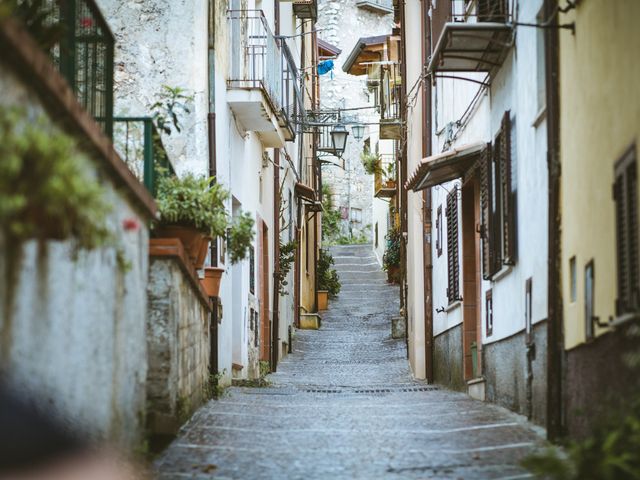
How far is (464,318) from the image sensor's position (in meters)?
16.5

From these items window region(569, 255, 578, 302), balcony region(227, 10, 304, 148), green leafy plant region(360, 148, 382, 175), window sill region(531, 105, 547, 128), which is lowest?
window region(569, 255, 578, 302)

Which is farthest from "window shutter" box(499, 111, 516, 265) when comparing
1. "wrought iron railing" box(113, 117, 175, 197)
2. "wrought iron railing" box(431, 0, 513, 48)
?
"wrought iron railing" box(113, 117, 175, 197)

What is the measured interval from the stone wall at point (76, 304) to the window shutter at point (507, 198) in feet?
15.3

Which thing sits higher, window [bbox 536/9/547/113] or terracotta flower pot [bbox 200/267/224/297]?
window [bbox 536/9/547/113]

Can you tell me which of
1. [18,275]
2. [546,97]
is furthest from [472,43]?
[18,275]

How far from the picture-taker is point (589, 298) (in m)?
8.77

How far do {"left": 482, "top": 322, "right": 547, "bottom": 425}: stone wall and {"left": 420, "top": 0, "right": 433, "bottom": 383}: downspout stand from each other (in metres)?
5.09

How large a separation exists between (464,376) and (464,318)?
2.61 ft

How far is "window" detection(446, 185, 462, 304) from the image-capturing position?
1720 cm

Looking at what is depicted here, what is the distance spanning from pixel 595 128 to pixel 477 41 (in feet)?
15.2

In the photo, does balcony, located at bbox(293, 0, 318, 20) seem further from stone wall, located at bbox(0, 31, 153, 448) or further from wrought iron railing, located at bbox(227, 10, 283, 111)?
stone wall, located at bbox(0, 31, 153, 448)

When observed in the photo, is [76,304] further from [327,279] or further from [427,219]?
[327,279]

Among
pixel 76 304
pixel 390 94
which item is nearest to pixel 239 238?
pixel 76 304

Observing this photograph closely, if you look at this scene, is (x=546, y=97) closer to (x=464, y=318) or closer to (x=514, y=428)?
(x=514, y=428)
